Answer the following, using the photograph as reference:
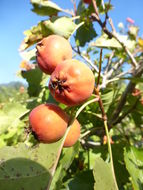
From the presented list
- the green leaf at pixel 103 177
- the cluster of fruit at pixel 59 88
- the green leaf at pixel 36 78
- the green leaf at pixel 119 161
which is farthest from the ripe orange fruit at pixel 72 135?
the green leaf at pixel 36 78

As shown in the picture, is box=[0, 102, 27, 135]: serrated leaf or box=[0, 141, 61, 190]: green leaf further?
box=[0, 102, 27, 135]: serrated leaf

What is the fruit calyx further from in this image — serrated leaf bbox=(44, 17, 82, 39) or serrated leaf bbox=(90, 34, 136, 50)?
serrated leaf bbox=(90, 34, 136, 50)

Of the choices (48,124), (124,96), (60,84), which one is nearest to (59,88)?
(60,84)

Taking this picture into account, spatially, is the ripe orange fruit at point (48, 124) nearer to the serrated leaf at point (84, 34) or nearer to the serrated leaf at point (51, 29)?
the serrated leaf at point (51, 29)

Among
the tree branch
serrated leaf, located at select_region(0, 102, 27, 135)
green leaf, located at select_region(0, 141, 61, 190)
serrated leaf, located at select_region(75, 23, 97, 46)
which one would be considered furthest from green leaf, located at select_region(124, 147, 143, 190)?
serrated leaf, located at select_region(75, 23, 97, 46)

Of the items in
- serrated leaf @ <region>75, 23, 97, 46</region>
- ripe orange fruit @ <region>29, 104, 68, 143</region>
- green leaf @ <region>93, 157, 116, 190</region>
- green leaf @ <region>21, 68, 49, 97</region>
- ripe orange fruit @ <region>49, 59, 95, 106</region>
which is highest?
serrated leaf @ <region>75, 23, 97, 46</region>

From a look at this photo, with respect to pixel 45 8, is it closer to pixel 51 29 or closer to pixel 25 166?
pixel 51 29
